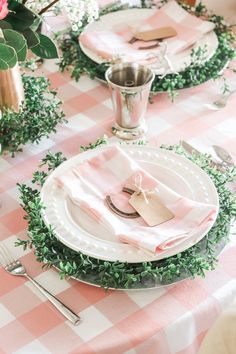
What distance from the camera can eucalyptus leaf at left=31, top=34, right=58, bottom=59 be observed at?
4.39 feet

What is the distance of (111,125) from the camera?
1437 millimetres

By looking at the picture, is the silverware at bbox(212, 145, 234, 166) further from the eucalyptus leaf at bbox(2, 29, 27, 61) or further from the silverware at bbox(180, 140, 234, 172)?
the eucalyptus leaf at bbox(2, 29, 27, 61)

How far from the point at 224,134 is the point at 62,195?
1.36 feet

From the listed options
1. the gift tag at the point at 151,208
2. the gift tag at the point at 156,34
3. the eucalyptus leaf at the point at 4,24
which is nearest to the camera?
the gift tag at the point at 151,208

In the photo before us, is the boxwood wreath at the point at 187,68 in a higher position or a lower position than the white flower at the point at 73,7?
lower

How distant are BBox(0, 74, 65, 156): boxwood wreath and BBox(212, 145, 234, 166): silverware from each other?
0.33 metres

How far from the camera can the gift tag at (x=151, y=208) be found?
3.67 ft

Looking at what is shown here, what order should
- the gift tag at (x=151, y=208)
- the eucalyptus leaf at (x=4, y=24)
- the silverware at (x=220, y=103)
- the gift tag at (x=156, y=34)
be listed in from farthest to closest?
1. the gift tag at (x=156, y=34)
2. the silverware at (x=220, y=103)
3. the eucalyptus leaf at (x=4, y=24)
4. the gift tag at (x=151, y=208)

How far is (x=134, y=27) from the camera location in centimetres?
167

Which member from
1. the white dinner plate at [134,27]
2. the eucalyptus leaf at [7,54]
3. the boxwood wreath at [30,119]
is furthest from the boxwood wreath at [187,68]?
the eucalyptus leaf at [7,54]

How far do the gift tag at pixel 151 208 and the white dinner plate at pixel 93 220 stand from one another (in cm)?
6

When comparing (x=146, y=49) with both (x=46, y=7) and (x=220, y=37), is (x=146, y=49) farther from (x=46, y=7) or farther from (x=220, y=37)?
(x=46, y=7)

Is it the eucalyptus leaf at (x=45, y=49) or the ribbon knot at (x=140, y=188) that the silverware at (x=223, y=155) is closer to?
the ribbon knot at (x=140, y=188)

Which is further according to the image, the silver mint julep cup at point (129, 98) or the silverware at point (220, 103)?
the silverware at point (220, 103)
